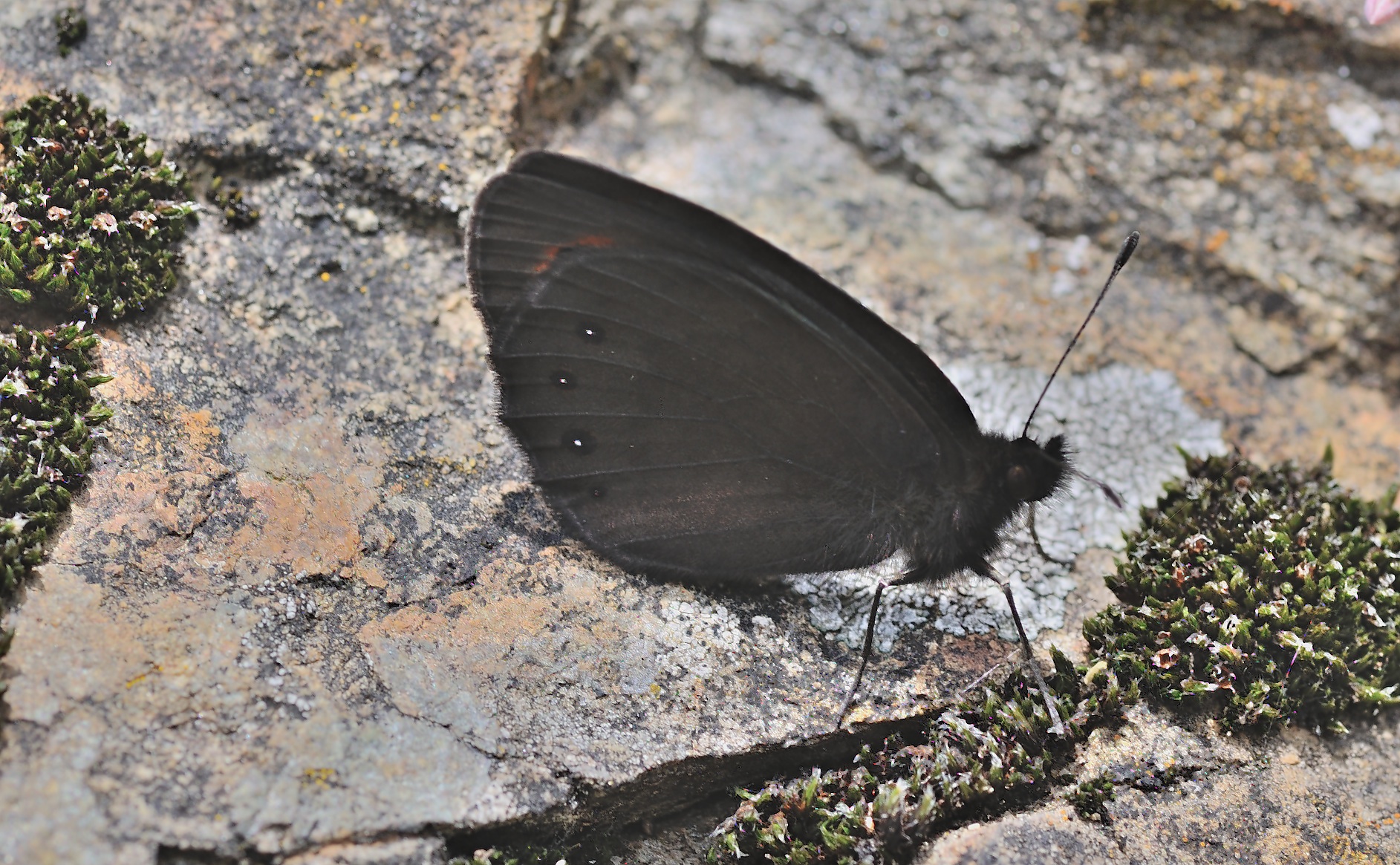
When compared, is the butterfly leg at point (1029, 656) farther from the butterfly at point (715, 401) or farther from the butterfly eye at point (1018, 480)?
the butterfly eye at point (1018, 480)

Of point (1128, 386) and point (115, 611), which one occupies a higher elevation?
point (1128, 386)

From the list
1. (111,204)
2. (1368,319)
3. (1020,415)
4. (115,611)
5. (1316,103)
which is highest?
(1316,103)

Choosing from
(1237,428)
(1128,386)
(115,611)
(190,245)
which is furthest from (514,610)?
(1237,428)

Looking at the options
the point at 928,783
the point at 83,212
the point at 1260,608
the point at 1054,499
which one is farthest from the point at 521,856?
the point at 83,212

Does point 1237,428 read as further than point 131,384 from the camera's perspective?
Yes

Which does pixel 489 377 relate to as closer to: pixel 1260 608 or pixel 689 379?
pixel 689 379

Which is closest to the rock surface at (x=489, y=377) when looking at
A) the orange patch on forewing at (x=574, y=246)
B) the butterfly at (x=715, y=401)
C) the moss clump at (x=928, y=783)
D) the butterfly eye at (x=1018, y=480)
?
the moss clump at (x=928, y=783)

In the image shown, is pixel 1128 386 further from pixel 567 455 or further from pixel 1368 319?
pixel 567 455
